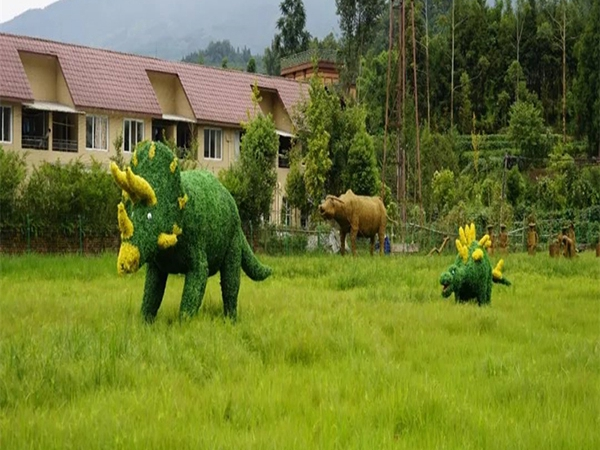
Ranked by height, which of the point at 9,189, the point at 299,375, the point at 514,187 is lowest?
the point at 299,375

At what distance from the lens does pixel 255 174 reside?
21219mm

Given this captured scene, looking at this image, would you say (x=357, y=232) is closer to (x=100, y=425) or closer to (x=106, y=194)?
(x=106, y=194)

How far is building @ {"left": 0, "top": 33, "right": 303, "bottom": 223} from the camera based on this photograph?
23.1 metres

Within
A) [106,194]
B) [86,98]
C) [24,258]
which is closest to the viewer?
[24,258]

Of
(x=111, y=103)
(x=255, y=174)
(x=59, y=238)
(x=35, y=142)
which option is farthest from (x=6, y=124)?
(x=255, y=174)

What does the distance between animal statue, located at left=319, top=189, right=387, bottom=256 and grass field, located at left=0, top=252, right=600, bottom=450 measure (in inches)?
360

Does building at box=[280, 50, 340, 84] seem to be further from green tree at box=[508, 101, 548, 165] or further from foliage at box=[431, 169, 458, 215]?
foliage at box=[431, 169, 458, 215]

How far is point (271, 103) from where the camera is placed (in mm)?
29953

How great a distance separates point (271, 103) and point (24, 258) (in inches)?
659

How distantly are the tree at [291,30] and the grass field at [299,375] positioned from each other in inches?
1366

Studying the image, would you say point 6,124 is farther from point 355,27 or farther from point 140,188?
point 355,27

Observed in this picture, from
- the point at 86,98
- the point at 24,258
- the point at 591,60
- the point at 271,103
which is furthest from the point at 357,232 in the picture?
the point at 591,60

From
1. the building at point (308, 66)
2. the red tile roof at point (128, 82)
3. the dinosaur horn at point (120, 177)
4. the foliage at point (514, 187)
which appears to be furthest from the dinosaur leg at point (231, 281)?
the building at point (308, 66)

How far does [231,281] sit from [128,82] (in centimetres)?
1865
